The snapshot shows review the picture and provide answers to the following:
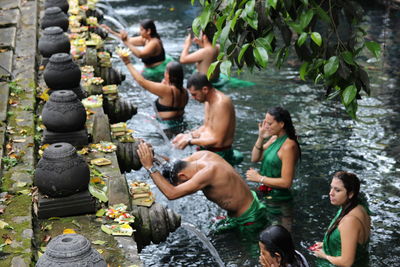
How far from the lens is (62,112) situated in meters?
6.59

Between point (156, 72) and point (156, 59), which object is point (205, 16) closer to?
point (156, 59)

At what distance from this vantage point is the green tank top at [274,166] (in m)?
7.85

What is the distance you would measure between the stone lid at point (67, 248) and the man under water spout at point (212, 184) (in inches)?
103

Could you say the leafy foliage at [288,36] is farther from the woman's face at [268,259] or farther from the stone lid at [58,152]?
the stone lid at [58,152]

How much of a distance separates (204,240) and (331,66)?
297 cm

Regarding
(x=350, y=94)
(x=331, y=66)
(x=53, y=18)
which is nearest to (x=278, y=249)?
(x=350, y=94)

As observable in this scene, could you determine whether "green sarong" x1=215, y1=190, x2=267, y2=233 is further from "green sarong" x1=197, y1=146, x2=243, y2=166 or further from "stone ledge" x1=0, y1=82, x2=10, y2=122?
"stone ledge" x1=0, y1=82, x2=10, y2=122

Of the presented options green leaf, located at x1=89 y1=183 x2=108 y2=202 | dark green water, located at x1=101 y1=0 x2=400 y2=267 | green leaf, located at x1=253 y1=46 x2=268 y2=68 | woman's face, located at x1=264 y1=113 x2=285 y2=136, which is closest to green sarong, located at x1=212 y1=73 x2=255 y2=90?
dark green water, located at x1=101 y1=0 x2=400 y2=267

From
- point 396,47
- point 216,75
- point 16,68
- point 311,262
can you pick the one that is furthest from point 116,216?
point 396,47

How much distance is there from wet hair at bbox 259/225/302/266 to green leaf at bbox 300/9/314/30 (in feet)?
5.54

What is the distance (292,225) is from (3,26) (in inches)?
249

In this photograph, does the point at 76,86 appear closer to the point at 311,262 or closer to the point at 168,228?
the point at 168,228

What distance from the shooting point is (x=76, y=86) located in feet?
25.8

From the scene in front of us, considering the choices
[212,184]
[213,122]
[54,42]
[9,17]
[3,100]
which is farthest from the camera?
[9,17]
